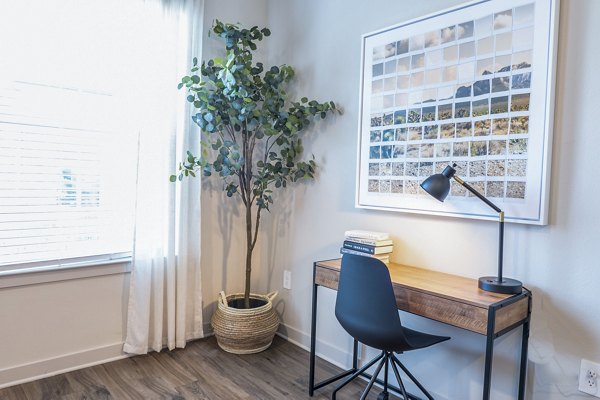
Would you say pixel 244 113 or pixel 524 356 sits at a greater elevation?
pixel 244 113

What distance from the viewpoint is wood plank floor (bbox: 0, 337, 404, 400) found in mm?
2174

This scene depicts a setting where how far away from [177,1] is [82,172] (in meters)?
1.26

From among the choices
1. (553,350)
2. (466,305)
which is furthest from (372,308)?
(553,350)

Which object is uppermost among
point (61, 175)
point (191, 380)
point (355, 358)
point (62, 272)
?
point (61, 175)

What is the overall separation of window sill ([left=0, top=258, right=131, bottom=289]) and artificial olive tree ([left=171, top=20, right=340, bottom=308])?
671mm

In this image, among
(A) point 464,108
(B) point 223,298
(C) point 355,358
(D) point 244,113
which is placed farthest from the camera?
(B) point 223,298

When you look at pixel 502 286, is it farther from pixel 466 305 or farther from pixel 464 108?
pixel 464 108

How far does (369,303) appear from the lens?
1796 mm

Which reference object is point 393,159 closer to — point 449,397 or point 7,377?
point 449,397

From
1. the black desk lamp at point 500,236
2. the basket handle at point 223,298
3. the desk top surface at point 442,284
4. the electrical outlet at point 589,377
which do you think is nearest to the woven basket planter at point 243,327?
the basket handle at point 223,298

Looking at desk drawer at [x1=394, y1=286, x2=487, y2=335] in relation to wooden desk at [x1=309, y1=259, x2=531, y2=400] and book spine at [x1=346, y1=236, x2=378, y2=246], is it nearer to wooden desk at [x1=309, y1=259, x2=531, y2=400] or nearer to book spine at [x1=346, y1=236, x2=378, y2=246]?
wooden desk at [x1=309, y1=259, x2=531, y2=400]

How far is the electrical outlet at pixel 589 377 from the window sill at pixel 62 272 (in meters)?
2.48

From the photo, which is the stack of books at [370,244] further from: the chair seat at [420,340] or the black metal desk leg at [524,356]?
the black metal desk leg at [524,356]

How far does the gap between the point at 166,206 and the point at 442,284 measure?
176 centimetres
